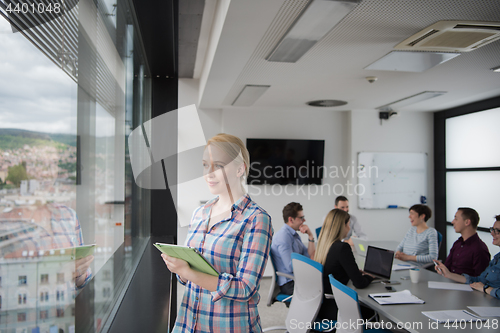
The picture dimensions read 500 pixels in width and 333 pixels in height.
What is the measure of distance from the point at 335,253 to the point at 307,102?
2991mm

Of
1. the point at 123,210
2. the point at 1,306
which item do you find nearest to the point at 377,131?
the point at 123,210

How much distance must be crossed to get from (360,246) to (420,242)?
2.31 feet

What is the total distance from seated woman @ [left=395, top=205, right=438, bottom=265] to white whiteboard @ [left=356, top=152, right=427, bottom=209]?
65.8 inches

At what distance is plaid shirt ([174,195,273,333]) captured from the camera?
50.5 inches

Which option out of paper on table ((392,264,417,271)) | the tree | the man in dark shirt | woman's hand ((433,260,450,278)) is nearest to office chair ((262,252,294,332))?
paper on table ((392,264,417,271))

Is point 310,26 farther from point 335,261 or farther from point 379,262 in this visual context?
point 379,262

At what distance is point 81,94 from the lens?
0.95 meters

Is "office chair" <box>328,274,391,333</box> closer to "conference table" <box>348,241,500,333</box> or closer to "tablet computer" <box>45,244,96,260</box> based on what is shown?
"conference table" <box>348,241,500,333</box>

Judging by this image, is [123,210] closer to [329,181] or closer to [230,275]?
[230,275]

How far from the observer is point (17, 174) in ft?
1.88

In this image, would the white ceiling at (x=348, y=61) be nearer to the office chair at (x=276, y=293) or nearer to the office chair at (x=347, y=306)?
the office chair at (x=347, y=306)

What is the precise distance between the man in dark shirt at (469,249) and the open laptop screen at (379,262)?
1190 millimetres

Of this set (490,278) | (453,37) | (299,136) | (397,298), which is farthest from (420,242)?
(299,136)

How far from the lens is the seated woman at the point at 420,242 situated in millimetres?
4008
